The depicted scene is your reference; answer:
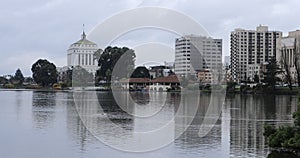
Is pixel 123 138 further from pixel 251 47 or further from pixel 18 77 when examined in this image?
pixel 18 77

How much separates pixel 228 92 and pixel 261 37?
46564 millimetres

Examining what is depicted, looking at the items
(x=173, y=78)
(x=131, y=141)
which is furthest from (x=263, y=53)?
(x=131, y=141)

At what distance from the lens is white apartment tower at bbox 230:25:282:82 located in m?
110

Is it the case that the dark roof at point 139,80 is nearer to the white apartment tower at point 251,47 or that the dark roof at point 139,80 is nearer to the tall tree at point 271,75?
the tall tree at point 271,75

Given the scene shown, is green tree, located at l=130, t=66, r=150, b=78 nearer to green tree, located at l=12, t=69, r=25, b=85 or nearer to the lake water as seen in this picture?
green tree, located at l=12, t=69, r=25, b=85

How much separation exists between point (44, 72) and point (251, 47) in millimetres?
46098

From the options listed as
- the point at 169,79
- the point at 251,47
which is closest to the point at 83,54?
the point at 169,79

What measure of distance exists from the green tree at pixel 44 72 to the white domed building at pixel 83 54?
13565 mm

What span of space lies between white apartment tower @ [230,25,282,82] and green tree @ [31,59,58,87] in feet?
124

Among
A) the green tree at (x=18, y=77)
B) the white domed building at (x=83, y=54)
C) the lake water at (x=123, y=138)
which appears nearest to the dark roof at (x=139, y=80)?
the white domed building at (x=83, y=54)

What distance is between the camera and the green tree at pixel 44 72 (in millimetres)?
96794

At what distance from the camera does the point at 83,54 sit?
77.1m

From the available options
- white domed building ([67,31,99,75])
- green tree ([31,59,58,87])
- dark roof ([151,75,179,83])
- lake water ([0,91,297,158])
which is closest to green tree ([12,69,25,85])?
green tree ([31,59,58,87])

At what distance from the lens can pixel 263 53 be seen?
11494cm
